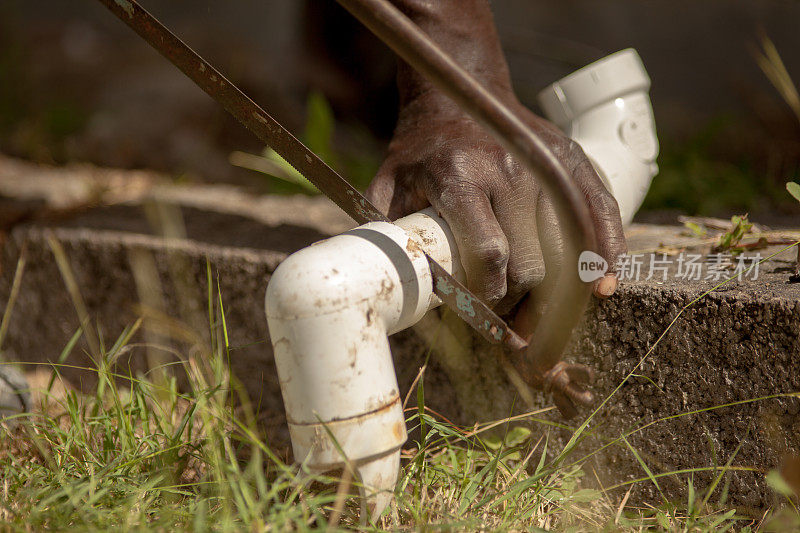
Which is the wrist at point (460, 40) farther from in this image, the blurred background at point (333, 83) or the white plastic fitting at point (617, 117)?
the blurred background at point (333, 83)

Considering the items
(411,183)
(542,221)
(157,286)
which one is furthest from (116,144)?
(542,221)

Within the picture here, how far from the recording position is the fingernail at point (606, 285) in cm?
108

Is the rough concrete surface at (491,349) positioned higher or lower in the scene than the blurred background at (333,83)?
lower

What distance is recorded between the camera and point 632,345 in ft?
3.72

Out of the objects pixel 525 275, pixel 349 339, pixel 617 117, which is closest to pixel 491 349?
pixel 525 275

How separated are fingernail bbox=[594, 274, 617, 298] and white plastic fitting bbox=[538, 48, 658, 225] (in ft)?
0.96

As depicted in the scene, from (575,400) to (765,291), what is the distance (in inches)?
13.4

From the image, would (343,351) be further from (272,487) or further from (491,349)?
(491,349)

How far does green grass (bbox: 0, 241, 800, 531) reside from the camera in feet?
2.99

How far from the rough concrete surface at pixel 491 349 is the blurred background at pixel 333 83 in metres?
0.65

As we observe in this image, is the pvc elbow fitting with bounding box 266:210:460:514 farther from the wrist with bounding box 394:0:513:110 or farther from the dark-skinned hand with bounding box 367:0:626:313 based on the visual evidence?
the wrist with bounding box 394:0:513:110

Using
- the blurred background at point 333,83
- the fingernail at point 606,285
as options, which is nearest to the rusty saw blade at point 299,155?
the fingernail at point 606,285

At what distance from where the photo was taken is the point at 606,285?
109cm

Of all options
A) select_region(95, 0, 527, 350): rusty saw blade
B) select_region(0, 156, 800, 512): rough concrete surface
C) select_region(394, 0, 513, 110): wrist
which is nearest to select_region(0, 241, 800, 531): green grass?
select_region(0, 156, 800, 512): rough concrete surface
